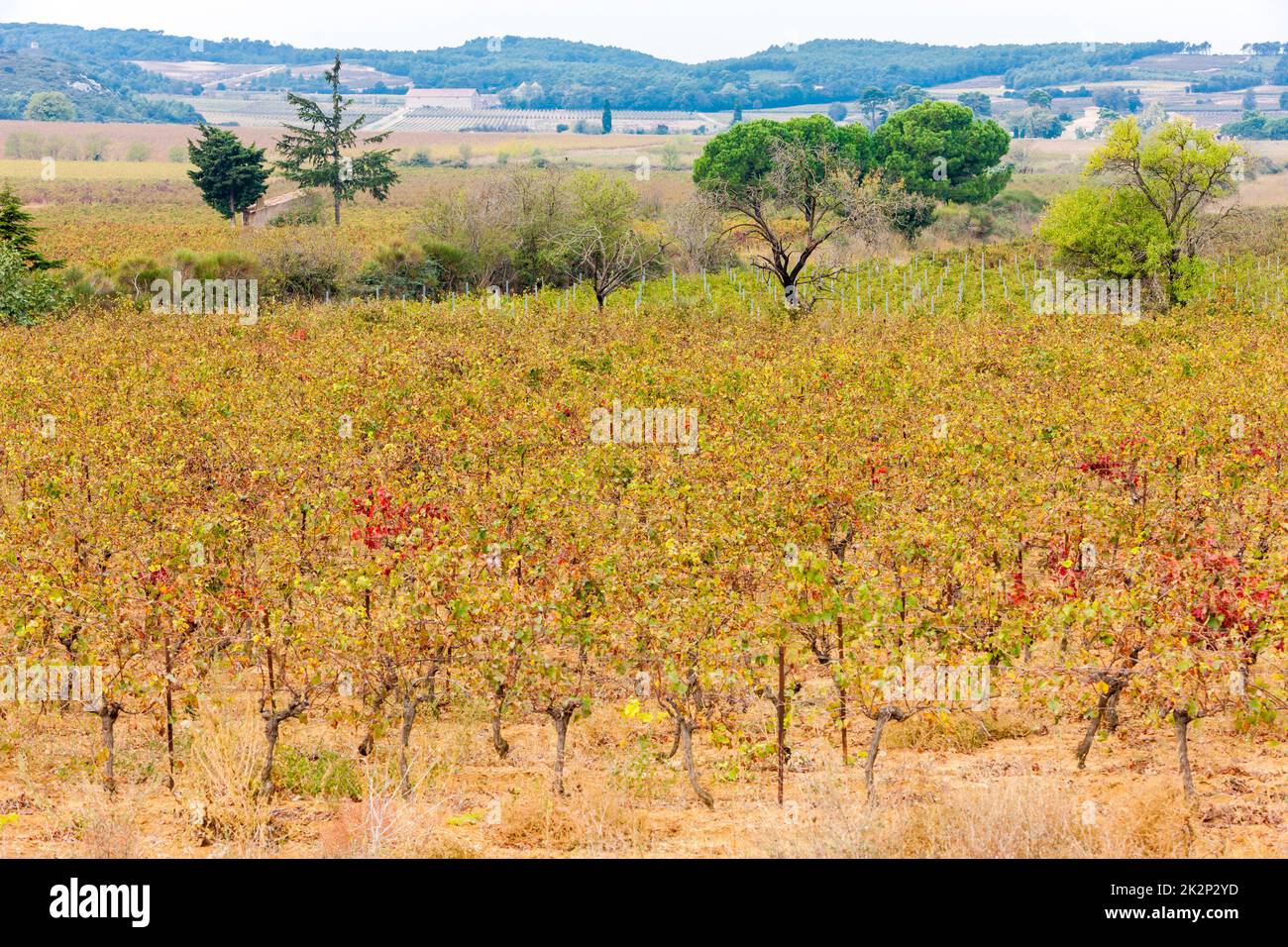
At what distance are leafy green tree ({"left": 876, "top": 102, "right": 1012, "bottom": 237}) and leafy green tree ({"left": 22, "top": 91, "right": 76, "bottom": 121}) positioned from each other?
A: 446 ft

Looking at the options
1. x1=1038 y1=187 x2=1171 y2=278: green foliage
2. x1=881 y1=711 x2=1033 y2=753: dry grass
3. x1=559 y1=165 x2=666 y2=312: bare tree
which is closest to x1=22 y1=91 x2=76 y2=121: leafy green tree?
x1=559 y1=165 x2=666 y2=312: bare tree

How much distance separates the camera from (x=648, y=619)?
37.1 ft

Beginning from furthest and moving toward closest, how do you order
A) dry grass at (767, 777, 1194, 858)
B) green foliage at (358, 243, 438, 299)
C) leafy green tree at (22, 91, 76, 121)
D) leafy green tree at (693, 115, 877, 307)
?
1. leafy green tree at (22, 91, 76, 121)
2. green foliage at (358, 243, 438, 299)
3. leafy green tree at (693, 115, 877, 307)
4. dry grass at (767, 777, 1194, 858)

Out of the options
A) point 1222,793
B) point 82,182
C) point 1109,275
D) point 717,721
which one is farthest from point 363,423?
point 82,182

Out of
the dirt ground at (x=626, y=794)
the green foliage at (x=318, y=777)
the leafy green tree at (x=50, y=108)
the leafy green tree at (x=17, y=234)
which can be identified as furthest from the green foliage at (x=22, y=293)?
the leafy green tree at (x=50, y=108)

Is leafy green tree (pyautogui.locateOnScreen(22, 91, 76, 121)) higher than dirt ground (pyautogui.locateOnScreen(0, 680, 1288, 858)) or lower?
higher

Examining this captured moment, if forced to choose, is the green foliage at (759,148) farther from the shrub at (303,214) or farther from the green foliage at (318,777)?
the green foliage at (318,777)

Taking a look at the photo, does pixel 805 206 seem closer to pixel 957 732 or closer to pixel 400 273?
pixel 400 273

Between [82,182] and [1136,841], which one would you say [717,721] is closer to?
[1136,841]

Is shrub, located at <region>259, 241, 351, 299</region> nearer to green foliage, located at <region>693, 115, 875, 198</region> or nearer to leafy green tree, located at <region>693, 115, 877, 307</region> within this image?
leafy green tree, located at <region>693, 115, 877, 307</region>

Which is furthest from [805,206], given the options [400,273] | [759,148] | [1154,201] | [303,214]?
[759,148]

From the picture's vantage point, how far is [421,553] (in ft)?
39.4

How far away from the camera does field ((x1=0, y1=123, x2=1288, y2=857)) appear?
10.6 m

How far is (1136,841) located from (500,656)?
5274 mm
